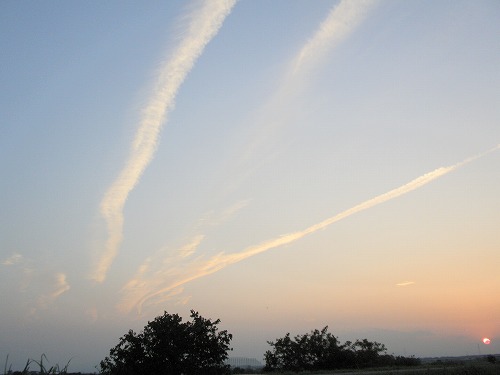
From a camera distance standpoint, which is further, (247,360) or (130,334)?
(247,360)

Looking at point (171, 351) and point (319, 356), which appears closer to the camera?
point (171, 351)

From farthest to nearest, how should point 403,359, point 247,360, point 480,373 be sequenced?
point 247,360 → point 403,359 → point 480,373

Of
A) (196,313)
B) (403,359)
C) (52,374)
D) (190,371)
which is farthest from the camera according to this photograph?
(403,359)

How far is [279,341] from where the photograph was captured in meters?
58.1

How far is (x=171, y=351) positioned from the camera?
29141 mm

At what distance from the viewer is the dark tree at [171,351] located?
1145 inches

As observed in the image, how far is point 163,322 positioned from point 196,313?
8.11 feet

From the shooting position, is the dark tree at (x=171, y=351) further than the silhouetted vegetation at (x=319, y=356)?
No

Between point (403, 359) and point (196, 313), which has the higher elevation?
point (196, 313)

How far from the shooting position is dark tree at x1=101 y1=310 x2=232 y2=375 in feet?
95.4

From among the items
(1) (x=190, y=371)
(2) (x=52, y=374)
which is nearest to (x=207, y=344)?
(1) (x=190, y=371)

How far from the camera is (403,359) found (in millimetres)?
59312

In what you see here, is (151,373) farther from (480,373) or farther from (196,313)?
(480,373)

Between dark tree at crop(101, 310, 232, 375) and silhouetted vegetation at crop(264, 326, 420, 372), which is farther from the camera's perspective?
silhouetted vegetation at crop(264, 326, 420, 372)
